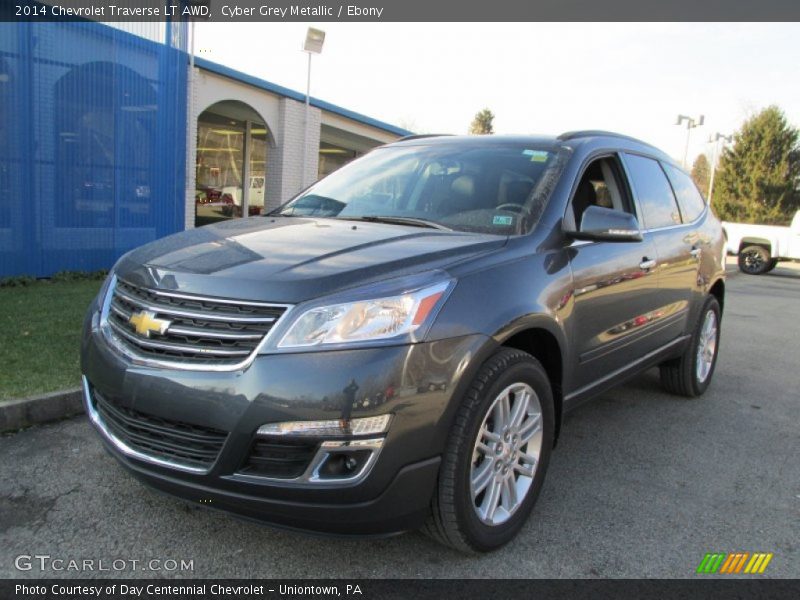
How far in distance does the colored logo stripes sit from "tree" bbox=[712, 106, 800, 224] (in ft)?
123

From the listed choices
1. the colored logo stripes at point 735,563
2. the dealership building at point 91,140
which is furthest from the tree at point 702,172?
the colored logo stripes at point 735,563

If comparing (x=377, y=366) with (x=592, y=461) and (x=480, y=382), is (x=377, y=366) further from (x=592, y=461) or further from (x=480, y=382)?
(x=592, y=461)

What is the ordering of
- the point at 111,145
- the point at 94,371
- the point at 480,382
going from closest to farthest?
1. the point at 480,382
2. the point at 94,371
3. the point at 111,145

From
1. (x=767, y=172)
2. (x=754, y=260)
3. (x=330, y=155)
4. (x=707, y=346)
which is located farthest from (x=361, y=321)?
(x=767, y=172)

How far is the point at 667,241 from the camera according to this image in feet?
14.0

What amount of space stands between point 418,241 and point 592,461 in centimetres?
184

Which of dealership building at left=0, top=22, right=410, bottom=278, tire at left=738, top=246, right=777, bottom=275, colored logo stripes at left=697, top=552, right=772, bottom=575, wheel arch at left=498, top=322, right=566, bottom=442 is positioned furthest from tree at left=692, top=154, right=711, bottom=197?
colored logo stripes at left=697, top=552, right=772, bottom=575

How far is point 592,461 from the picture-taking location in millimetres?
3766

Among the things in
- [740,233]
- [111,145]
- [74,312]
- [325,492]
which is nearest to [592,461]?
[325,492]

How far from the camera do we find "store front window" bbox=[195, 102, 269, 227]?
15.5m

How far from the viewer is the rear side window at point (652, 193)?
416 centimetres

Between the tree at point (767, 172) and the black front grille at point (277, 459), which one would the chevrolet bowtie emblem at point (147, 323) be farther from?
the tree at point (767, 172)

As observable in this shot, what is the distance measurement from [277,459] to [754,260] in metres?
20.3
